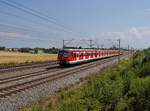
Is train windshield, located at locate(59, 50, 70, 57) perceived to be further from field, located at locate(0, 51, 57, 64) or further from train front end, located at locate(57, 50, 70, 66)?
field, located at locate(0, 51, 57, 64)

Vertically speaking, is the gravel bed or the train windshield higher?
the train windshield

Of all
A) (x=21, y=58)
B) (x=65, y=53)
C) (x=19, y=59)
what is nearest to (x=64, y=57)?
(x=65, y=53)

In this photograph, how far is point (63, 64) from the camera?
40281 mm

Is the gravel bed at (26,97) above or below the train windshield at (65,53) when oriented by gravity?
below

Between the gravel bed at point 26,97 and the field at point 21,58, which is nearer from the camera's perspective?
the gravel bed at point 26,97

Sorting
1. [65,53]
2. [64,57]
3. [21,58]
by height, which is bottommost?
[21,58]

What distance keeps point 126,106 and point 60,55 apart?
27.6 metres

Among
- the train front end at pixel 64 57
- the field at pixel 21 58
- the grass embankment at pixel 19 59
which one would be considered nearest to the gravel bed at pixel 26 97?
the train front end at pixel 64 57

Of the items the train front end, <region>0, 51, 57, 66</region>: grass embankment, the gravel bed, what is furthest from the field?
the gravel bed

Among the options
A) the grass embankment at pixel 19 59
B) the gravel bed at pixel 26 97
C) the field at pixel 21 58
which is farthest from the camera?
the field at pixel 21 58

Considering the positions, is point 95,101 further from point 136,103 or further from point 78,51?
point 78,51

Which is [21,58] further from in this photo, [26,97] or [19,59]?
[26,97]

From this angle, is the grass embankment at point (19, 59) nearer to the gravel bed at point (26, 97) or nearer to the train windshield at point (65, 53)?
the train windshield at point (65, 53)

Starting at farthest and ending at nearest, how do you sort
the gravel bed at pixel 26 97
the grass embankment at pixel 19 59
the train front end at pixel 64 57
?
the grass embankment at pixel 19 59
the train front end at pixel 64 57
the gravel bed at pixel 26 97
